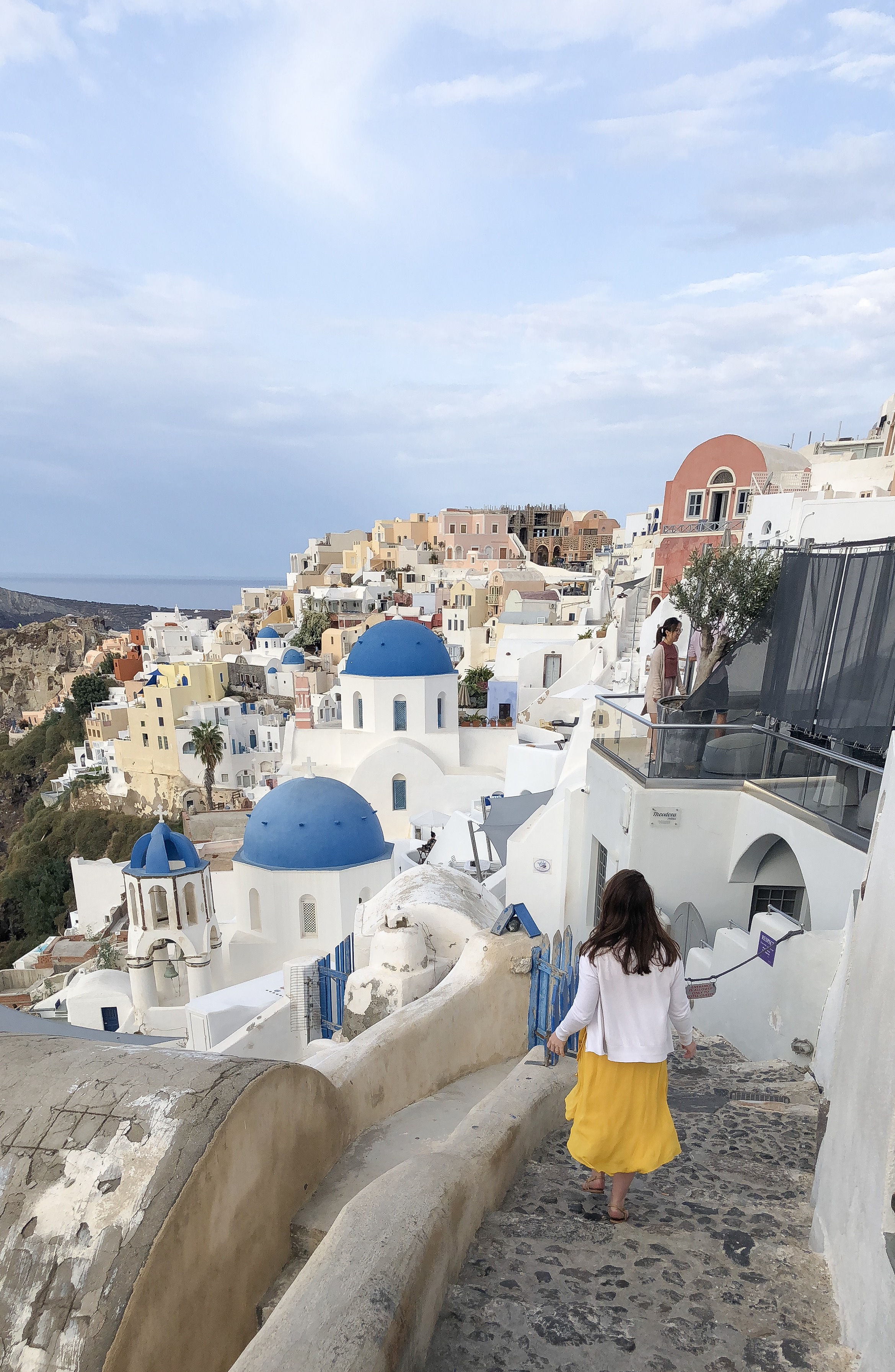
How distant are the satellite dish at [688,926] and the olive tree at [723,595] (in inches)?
90.8

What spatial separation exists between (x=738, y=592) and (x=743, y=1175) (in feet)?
22.0

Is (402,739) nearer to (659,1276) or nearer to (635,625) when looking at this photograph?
(635,625)

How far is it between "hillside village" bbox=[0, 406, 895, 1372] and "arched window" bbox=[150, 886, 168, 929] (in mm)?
53

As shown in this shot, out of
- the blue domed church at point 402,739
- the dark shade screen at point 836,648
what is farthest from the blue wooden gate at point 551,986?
the blue domed church at point 402,739

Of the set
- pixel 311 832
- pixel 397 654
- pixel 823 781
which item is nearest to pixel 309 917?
pixel 311 832

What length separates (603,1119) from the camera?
9.15 ft

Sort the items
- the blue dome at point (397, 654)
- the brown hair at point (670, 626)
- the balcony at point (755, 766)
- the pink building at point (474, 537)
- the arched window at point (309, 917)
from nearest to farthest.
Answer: the balcony at point (755, 766)
the brown hair at point (670, 626)
the arched window at point (309, 917)
the blue dome at point (397, 654)
the pink building at point (474, 537)

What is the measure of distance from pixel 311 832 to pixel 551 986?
36.4 ft

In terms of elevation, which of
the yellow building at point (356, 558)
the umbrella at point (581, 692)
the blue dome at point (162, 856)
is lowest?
the blue dome at point (162, 856)

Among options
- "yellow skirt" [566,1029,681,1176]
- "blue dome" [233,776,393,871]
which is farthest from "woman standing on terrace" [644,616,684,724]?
"blue dome" [233,776,393,871]

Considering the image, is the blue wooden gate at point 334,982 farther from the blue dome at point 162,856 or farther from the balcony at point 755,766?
the blue dome at point 162,856

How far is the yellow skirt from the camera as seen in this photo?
275 cm

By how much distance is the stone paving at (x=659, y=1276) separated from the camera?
6.44ft

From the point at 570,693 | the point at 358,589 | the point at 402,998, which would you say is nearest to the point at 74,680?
the point at 358,589
